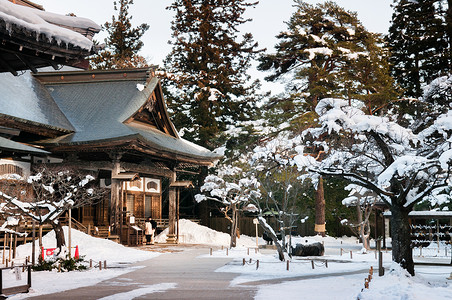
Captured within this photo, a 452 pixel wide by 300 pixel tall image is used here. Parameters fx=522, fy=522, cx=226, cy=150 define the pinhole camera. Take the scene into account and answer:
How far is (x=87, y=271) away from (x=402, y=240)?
10.6m

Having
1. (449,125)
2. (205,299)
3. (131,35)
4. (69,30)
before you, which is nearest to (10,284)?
(205,299)

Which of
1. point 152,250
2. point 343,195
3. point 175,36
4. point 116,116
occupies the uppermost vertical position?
point 175,36

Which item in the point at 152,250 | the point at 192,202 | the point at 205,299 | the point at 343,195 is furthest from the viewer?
the point at 192,202

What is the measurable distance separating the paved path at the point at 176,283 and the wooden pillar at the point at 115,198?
523 centimetres

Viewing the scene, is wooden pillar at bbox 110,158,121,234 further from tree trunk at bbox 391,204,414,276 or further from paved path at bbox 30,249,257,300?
tree trunk at bbox 391,204,414,276

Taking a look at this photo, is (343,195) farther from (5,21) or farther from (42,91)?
(5,21)

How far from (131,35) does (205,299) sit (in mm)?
43975

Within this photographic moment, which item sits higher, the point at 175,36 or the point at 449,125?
the point at 175,36

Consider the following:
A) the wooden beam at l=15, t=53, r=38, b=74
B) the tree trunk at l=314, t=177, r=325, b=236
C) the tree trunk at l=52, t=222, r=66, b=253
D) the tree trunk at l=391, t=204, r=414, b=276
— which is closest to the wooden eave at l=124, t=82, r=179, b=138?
the tree trunk at l=52, t=222, r=66, b=253

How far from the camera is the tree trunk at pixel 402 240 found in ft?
47.0

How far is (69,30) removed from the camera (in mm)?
8234

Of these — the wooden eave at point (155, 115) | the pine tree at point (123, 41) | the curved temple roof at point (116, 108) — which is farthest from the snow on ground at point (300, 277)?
the pine tree at point (123, 41)

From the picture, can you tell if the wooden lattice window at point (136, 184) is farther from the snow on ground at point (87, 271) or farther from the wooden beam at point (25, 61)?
the wooden beam at point (25, 61)

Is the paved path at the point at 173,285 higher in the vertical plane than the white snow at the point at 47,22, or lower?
lower
